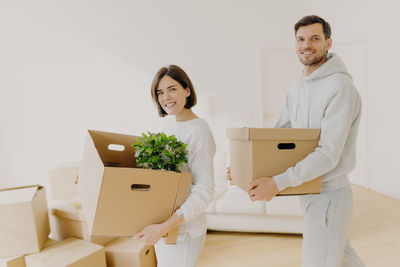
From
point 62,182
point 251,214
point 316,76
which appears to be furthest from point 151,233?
point 62,182

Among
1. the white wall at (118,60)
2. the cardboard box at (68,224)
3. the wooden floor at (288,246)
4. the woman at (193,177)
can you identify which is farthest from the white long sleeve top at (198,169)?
the white wall at (118,60)

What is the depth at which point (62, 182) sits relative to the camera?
3.28m

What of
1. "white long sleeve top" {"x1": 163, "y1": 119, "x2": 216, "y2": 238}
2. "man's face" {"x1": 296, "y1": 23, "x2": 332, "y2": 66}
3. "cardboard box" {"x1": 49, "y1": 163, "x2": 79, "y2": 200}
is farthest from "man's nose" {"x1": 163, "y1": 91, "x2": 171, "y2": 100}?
"cardboard box" {"x1": 49, "y1": 163, "x2": 79, "y2": 200}

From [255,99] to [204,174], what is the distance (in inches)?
155

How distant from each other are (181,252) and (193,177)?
0.95ft

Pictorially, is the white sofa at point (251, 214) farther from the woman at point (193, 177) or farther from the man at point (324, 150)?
the woman at point (193, 177)

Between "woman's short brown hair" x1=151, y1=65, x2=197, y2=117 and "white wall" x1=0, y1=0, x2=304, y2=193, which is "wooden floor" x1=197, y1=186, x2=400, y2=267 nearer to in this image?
"woman's short brown hair" x1=151, y1=65, x2=197, y2=117

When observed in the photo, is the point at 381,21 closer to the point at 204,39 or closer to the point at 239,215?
the point at 204,39

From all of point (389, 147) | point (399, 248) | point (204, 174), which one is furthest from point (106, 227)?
point (389, 147)

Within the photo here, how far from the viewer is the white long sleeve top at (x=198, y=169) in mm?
1103

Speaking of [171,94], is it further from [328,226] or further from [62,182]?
[62,182]

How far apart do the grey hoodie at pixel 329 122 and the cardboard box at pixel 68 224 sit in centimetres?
138

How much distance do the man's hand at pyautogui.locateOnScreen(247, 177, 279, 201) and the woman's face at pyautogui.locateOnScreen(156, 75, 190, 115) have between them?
44 cm

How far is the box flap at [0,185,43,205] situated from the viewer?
1780mm
